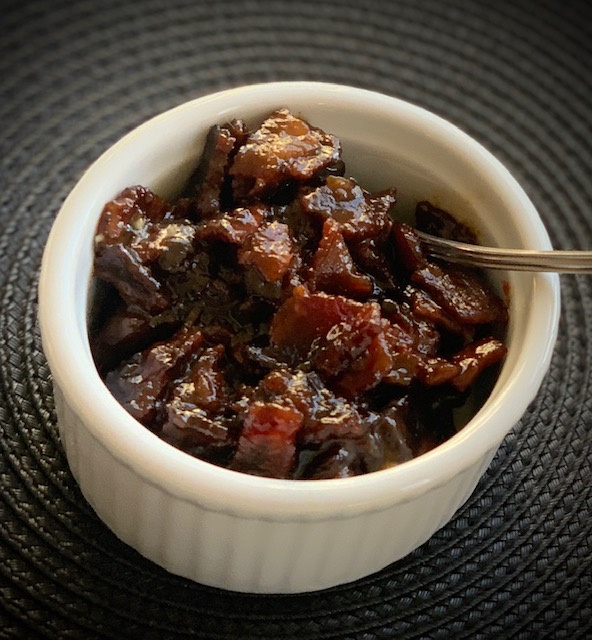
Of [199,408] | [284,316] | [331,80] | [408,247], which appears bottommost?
[199,408]

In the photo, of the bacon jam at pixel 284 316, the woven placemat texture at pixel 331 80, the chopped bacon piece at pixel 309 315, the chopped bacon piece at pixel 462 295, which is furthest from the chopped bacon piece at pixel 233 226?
the woven placemat texture at pixel 331 80

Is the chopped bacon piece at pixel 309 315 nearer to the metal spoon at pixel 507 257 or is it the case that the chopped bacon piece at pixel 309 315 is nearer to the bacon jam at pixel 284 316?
the bacon jam at pixel 284 316

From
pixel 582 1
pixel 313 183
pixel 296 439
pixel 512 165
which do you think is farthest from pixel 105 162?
pixel 582 1

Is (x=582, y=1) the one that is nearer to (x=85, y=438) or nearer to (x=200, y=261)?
(x=200, y=261)

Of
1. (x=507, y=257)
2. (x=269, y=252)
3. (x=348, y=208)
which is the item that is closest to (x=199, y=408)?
(x=269, y=252)

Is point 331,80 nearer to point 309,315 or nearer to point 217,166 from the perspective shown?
point 217,166

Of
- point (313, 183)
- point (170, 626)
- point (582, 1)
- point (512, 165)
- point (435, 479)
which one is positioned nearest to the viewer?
point (435, 479)

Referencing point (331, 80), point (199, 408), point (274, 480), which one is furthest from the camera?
point (331, 80)
